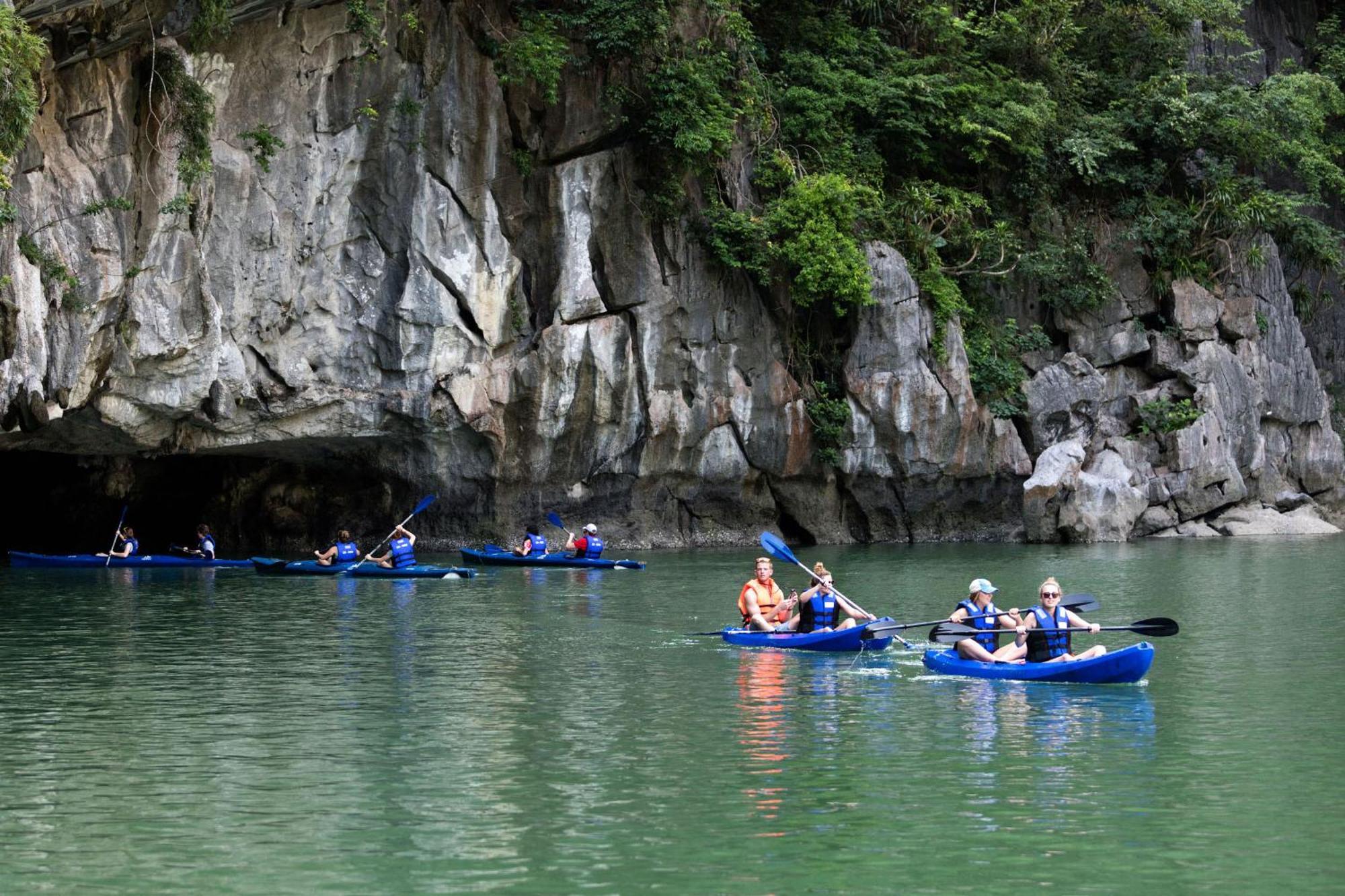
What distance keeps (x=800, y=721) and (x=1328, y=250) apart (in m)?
32.4

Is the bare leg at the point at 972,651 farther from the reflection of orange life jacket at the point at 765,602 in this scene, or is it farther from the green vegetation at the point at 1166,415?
the green vegetation at the point at 1166,415

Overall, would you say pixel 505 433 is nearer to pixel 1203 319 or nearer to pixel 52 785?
pixel 1203 319

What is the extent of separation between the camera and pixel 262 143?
26703 mm

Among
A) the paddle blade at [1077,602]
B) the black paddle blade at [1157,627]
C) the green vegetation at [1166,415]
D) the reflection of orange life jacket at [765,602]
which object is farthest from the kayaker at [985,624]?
the green vegetation at [1166,415]

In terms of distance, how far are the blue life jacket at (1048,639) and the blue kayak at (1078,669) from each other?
26 cm

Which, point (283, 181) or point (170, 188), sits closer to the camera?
point (170, 188)

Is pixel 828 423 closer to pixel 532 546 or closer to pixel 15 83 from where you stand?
pixel 532 546

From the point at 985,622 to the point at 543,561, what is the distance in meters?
14.5

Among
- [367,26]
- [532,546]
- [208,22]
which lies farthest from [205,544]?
[208,22]

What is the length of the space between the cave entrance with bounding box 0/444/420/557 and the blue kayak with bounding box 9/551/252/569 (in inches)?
155

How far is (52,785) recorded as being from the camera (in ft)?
33.1

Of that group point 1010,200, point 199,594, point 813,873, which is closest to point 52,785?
point 813,873

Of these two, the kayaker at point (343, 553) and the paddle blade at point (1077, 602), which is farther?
the kayaker at point (343, 553)

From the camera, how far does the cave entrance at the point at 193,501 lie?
112ft
